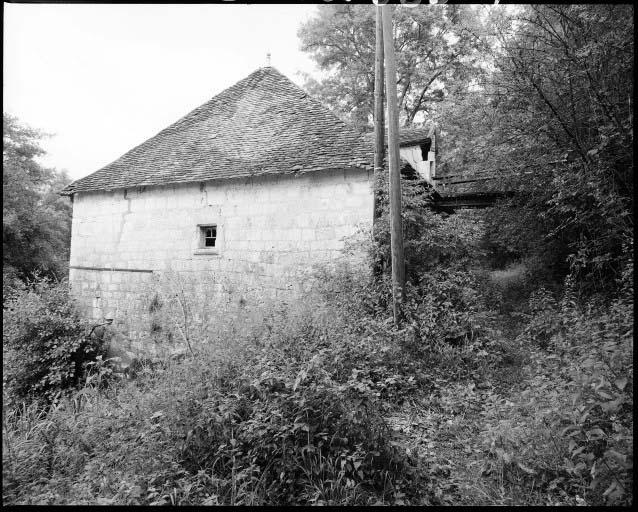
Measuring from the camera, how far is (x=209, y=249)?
9.13 m

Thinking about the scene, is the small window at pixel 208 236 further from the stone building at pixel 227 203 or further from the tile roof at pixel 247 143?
the tile roof at pixel 247 143

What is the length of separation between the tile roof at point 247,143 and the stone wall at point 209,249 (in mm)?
287

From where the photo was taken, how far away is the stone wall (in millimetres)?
7852

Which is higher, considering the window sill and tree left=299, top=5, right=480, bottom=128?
tree left=299, top=5, right=480, bottom=128

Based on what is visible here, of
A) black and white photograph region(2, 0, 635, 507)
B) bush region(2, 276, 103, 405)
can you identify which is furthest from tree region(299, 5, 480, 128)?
bush region(2, 276, 103, 405)

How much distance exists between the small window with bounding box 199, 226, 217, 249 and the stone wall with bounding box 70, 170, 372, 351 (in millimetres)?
114

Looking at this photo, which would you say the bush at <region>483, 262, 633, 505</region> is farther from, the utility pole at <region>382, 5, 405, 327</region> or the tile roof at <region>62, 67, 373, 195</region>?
the tile roof at <region>62, 67, 373, 195</region>

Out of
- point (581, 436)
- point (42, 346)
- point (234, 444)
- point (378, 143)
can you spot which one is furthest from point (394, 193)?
point (42, 346)

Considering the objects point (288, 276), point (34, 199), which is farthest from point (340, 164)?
point (34, 199)

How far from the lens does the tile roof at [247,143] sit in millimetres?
8188

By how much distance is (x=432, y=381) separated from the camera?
509cm

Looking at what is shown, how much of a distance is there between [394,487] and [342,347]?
5.51ft

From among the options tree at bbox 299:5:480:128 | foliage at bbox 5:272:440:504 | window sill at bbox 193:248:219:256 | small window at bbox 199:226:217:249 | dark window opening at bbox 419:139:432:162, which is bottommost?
foliage at bbox 5:272:440:504

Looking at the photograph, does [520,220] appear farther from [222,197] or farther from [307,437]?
[307,437]
